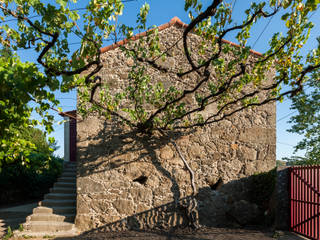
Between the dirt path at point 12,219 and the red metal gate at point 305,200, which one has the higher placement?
the red metal gate at point 305,200

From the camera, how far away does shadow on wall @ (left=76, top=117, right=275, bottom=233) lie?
4344 millimetres

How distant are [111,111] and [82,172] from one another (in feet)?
4.52

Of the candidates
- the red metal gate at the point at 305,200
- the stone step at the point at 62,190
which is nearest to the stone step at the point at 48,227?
the stone step at the point at 62,190

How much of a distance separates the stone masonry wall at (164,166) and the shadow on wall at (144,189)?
18 millimetres

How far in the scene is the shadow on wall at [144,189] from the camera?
4.34 m

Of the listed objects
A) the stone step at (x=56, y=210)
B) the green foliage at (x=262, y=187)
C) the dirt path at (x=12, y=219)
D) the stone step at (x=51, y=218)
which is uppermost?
the green foliage at (x=262, y=187)

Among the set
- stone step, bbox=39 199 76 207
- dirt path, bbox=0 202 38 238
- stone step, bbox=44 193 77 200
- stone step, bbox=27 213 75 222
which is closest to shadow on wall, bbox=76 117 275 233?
stone step, bbox=27 213 75 222

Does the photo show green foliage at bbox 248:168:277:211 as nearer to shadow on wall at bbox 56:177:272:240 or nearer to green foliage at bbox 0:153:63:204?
shadow on wall at bbox 56:177:272:240

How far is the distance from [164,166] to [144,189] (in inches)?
23.4

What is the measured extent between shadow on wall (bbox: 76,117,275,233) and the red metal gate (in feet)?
1.30

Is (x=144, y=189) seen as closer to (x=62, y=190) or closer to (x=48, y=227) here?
(x=48, y=227)

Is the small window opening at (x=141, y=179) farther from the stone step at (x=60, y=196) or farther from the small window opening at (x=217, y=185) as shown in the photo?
the stone step at (x=60, y=196)

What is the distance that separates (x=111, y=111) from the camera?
13.4 ft

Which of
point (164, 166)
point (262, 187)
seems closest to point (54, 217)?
point (164, 166)
